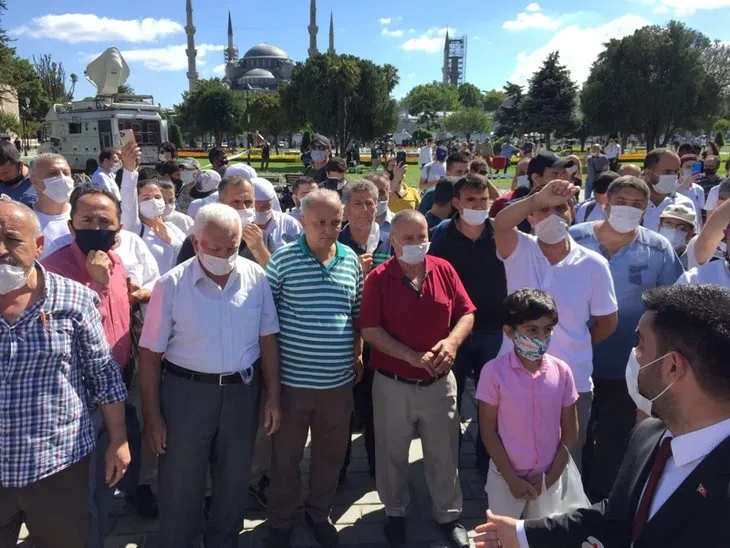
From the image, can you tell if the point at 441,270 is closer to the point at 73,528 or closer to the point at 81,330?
the point at 81,330

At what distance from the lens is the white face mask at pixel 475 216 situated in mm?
3686

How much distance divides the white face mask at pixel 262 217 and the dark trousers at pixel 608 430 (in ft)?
9.46

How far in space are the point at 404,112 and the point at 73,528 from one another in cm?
12806

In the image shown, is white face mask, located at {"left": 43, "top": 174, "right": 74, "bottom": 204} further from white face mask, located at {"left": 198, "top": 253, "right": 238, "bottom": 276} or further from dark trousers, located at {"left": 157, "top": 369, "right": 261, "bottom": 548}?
dark trousers, located at {"left": 157, "top": 369, "right": 261, "bottom": 548}

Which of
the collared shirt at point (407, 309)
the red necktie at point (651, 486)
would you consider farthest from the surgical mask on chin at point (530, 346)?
the red necktie at point (651, 486)

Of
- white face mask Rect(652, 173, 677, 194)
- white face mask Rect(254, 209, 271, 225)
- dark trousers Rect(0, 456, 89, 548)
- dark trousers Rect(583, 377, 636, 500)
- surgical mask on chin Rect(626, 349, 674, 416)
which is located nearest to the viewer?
surgical mask on chin Rect(626, 349, 674, 416)

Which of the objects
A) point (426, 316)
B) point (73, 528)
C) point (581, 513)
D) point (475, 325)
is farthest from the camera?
point (475, 325)

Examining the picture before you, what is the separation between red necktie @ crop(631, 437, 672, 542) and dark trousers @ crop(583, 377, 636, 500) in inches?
79.6

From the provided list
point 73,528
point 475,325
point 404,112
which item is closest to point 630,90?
point 475,325

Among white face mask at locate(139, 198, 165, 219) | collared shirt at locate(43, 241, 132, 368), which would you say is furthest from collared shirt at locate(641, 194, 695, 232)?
collared shirt at locate(43, 241, 132, 368)

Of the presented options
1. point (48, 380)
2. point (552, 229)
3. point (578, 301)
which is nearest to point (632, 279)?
point (578, 301)

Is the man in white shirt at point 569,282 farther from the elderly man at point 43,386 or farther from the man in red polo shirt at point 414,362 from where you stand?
the elderly man at point 43,386

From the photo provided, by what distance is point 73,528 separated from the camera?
241 cm

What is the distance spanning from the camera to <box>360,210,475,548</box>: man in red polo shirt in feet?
10.5
